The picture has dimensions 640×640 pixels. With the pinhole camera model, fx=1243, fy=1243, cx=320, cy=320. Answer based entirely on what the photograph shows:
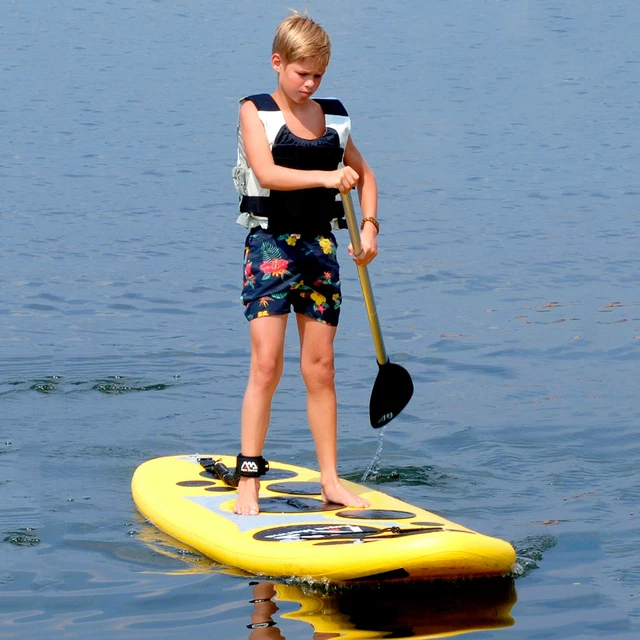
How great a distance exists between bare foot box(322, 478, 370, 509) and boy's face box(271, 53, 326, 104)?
1516 millimetres

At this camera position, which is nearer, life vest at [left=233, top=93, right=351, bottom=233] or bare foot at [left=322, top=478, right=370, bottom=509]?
life vest at [left=233, top=93, right=351, bottom=233]

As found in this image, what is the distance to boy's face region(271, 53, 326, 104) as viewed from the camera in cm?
449

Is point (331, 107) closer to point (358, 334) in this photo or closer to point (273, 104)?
point (273, 104)

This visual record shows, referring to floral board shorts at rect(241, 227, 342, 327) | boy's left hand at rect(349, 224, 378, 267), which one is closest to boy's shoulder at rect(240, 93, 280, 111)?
floral board shorts at rect(241, 227, 342, 327)

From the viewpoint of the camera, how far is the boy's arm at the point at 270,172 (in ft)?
14.3

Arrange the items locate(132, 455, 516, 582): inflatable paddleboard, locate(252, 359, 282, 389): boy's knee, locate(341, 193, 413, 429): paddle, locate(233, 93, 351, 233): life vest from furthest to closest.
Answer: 1. locate(341, 193, 413, 429): paddle
2. locate(252, 359, 282, 389): boy's knee
3. locate(233, 93, 351, 233): life vest
4. locate(132, 455, 516, 582): inflatable paddleboard

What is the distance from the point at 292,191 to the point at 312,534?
1.26 metres

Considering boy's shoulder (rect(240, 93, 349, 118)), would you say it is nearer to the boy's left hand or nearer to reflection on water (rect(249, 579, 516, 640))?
the boy's left hand

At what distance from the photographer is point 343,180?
434 centimetres

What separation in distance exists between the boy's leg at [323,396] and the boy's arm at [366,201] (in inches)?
12.6

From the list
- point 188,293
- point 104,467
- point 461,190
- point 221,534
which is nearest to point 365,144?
point 461,190

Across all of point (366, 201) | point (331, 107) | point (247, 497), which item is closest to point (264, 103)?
point (331, 107)

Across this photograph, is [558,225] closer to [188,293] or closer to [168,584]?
[188,293]

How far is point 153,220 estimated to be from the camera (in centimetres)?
1261
